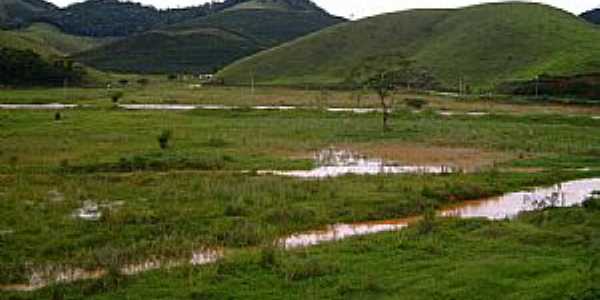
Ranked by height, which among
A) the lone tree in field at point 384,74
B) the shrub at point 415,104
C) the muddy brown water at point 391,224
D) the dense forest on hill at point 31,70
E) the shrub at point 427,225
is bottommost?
the muddy brown water at point 391,224

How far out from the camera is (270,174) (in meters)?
40.3

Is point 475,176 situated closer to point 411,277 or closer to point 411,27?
point 411,277

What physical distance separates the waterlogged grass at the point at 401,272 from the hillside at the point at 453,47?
10080cm

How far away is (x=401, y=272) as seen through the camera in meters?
20.9

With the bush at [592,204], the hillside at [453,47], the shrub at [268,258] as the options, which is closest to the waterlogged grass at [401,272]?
the shrub at [268,258]

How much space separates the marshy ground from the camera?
65.4 ft

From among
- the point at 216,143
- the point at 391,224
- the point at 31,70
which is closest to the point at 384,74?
the point at 216,143

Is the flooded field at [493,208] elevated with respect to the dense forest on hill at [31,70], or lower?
lower

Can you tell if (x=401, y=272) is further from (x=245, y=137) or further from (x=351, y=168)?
(x=245, y=137)

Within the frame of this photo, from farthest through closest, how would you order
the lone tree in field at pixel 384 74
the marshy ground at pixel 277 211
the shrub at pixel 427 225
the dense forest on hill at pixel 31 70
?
1. the dense forest on hill at pixel 31 70
2. the lone tree in field at pixel 384 74
3. the shrub at pixel 427 225
4. the marshy ground at pixel 277 211

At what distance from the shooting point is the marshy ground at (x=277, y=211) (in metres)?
19.9

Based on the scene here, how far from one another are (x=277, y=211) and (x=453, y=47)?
124 m

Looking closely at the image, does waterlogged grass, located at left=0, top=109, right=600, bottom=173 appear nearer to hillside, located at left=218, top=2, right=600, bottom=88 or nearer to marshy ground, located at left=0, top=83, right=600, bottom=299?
marshy ground, located at left=0, top=83, right=600, bottom=299

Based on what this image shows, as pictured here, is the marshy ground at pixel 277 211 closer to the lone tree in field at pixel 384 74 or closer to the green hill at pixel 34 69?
the lone tree in field at pixel 384 74
